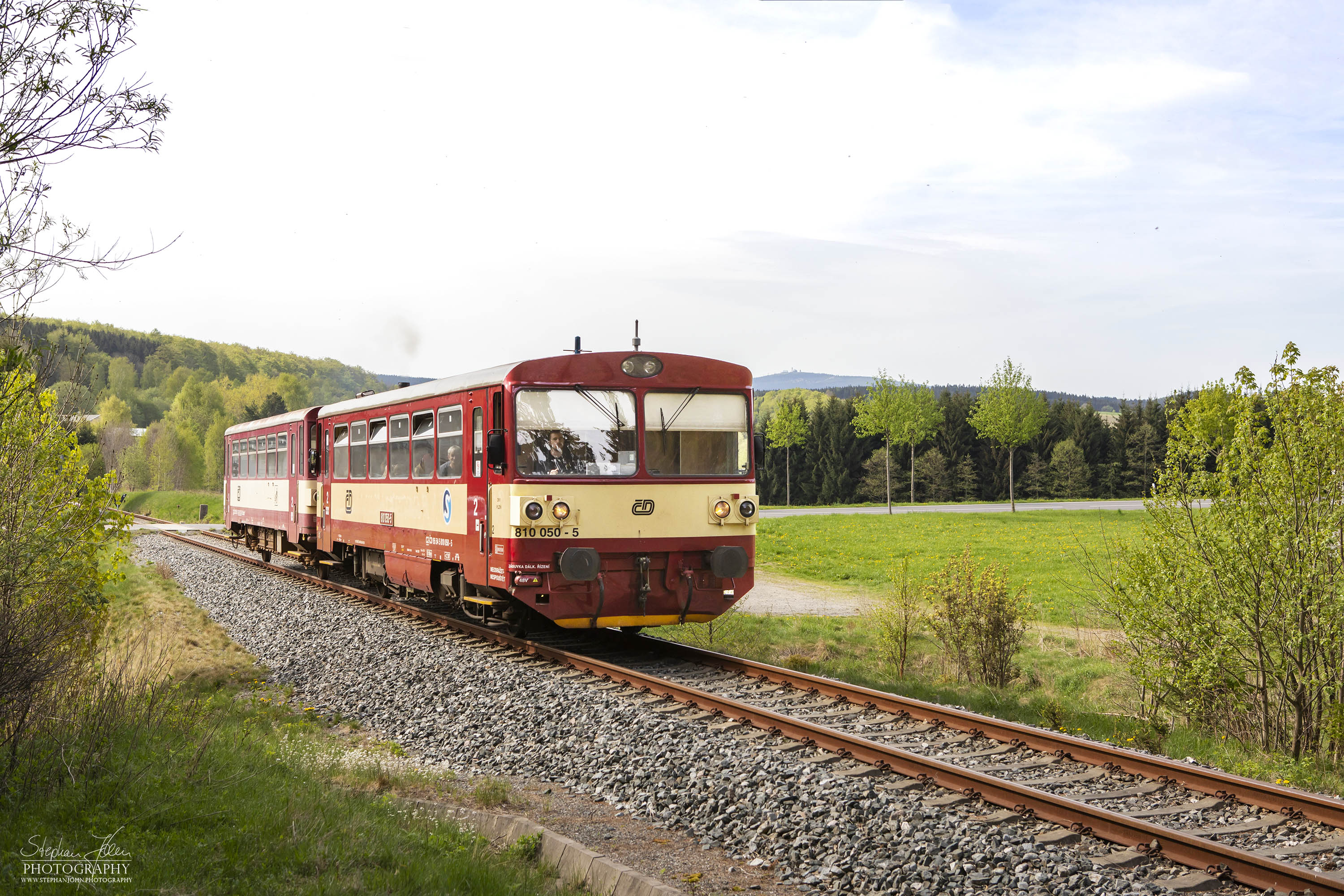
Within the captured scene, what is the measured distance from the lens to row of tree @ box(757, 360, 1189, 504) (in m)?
65.1

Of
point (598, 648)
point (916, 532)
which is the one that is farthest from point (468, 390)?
point (916, 532)

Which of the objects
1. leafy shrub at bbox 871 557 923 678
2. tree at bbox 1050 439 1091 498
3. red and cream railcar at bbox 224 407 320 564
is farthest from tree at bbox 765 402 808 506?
leafy shrub at bbox 871 557 923 678

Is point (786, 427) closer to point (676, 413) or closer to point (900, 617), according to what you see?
point (900, 617)

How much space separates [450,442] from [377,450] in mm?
3060

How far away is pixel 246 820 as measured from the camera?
520cm

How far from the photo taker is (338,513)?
53.9 feet

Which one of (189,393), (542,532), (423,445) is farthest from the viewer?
(189,393)

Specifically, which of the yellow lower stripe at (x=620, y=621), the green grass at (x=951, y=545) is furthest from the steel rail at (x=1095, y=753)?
the green grass at (x=951, y=545)

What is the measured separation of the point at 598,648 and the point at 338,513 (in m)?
6.94

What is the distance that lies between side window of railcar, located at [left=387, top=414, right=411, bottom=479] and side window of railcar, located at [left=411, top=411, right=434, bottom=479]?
14cm

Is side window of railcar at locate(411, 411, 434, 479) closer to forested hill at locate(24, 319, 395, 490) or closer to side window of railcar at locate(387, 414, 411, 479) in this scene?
side window of railcar at locate(387, 414, 411, 479)

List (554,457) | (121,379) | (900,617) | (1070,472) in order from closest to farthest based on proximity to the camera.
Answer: (554,457) < (900,617) < (1070,472) < (121,379)

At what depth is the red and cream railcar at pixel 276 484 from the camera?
1830cm

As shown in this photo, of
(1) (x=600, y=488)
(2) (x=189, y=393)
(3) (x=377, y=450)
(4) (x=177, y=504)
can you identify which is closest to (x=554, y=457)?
(1) (x=600, y=488)
